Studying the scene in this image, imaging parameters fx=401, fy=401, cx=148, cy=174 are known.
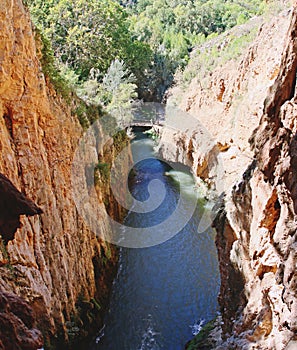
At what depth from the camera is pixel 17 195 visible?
8.12 m

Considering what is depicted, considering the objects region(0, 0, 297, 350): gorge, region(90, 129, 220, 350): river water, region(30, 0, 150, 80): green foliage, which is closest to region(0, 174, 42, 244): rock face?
region(0, 0, 297, 350): gorge

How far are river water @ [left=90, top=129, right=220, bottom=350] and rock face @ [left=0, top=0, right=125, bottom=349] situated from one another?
1563 millimetres

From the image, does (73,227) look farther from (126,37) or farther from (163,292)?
(126,37)

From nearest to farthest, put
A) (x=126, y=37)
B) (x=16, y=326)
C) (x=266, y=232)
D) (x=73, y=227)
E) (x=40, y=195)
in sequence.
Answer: (x=16, y=326) → (x=266, y=232) → (x=40, y=195) → (x=73, y=227) → (x=126, y=37)

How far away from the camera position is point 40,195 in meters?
12.8

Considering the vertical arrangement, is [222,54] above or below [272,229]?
above

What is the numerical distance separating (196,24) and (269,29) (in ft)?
117

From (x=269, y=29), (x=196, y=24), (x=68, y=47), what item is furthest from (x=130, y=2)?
(x=269, y=29)

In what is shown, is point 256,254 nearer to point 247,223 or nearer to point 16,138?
point 247,223

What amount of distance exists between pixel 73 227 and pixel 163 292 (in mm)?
6575

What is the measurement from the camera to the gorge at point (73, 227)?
9352 mm

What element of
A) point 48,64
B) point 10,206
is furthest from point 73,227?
point 10,206

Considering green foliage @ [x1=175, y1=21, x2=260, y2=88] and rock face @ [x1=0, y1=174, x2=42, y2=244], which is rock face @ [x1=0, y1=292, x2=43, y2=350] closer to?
rock face @ [x1=0, y1=174, x2=42, y2=244]

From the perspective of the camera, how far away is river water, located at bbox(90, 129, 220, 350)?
1694cm
